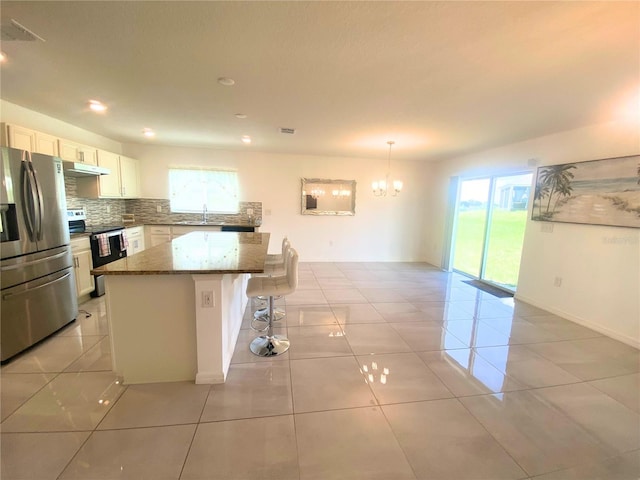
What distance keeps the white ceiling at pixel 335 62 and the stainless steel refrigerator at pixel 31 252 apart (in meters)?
0.82

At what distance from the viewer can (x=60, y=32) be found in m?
1.71

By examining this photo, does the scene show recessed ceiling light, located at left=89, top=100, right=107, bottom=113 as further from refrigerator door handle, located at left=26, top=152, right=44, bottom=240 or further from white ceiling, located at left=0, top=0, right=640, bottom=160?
refrigerator door handle, located at left=26, top=152, right=44, bottom=240

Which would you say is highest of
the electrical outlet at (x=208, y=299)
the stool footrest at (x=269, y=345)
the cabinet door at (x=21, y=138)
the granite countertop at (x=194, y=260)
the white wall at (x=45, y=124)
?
the white wall at (x=45, y=124)

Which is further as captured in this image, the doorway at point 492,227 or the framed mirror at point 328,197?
the framed mirror at point 328,197

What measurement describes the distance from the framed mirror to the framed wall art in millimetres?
3376

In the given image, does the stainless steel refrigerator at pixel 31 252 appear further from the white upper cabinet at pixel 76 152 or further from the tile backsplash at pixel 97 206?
the tile backsplash at pixel 97 206

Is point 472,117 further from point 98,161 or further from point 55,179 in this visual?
point 98,161

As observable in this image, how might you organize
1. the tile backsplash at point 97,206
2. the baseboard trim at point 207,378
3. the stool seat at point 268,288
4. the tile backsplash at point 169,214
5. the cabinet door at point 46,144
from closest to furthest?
the baseboard trim at point 207,378 < the stool seat at point 268,288 < the cabinet door at point 46,144 < the tile backsplash at point 97,206 < the tile backsplash at point 169,214

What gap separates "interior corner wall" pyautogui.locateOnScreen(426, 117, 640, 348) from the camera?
2.93m

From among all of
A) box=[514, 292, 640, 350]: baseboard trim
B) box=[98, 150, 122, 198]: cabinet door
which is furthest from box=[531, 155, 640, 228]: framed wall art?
box=[98, 150, 122, 198]: cabinet door

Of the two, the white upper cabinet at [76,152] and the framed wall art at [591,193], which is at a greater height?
the white upper cabinet at [76,152]

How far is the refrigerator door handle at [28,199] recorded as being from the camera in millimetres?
2357

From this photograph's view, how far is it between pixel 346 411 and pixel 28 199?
3181mm

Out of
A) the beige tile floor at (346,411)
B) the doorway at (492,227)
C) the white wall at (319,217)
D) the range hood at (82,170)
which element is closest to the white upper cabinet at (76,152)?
the range hood at (82,170)
